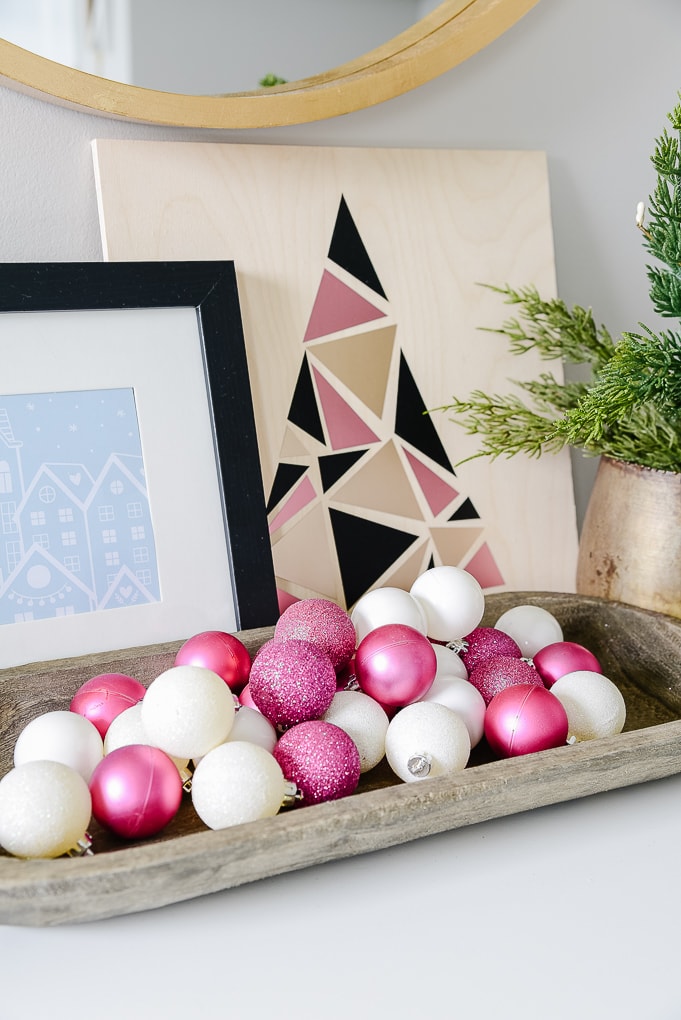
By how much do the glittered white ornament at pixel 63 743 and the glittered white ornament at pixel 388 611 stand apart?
0.17 metres

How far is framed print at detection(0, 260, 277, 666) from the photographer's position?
542 millimetres

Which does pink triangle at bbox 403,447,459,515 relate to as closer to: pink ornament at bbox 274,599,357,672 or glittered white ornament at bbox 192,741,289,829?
pink ornament at bbox 274,599,357,672

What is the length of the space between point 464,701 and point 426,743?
6 cm

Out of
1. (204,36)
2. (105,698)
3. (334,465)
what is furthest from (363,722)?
(204,36)

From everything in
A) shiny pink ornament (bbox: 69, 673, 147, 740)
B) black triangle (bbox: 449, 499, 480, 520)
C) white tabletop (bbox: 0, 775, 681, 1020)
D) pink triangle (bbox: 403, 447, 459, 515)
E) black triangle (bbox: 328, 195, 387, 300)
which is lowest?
white tabletop (bbox: 0, 775, 681, 1020)

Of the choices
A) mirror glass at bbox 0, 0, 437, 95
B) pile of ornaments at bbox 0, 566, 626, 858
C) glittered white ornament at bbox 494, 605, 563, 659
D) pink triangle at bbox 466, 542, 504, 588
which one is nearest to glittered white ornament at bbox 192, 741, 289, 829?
pile of ornaments at bbox 0, 566, 626, 858

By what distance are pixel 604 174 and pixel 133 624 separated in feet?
1.83

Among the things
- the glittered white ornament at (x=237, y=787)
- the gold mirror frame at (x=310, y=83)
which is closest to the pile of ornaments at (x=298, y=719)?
the glittered white ornament at (x=237, y=787)

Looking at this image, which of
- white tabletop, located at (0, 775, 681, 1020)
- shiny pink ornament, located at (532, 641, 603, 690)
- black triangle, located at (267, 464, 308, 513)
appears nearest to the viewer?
white tabletop, located at (0, 775, 681, 1020)

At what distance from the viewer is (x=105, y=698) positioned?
18.5 inches

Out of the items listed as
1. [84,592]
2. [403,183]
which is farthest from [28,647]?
[403,183]

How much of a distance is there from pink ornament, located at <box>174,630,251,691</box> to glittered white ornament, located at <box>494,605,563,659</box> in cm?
18

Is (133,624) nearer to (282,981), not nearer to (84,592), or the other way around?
(84,592)

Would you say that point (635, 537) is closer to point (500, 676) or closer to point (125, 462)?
point (500, 676)
